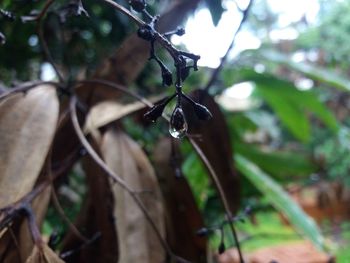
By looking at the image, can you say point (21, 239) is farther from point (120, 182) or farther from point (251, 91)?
point (251, 91)

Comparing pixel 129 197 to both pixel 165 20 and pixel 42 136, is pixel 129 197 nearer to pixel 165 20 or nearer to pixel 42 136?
pixel 42 136

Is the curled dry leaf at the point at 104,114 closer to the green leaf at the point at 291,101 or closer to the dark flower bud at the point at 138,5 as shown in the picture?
the dark flower bud at the point at 138,5

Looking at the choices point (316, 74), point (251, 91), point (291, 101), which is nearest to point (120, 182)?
point (316, 74)

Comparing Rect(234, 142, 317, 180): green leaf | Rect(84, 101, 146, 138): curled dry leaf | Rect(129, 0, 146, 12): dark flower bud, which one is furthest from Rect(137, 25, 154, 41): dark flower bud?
Rect(234, 142, 317, 180): green leaf

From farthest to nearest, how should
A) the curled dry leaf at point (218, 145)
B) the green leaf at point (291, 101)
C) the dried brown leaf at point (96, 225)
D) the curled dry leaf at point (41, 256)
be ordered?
the green leaf at point (291, 101), the curled dry leaf at point (218, 145), the dried brown leaf at point (96, 225), the curled dry leaf at point (41, 256)

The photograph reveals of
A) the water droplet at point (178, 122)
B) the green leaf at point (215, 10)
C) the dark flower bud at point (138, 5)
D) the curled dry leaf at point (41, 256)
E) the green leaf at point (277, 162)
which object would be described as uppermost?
the green leaf at point (215, 10)

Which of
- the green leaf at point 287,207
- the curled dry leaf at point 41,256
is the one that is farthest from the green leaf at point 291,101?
the curled dry leaf at point 41,256
